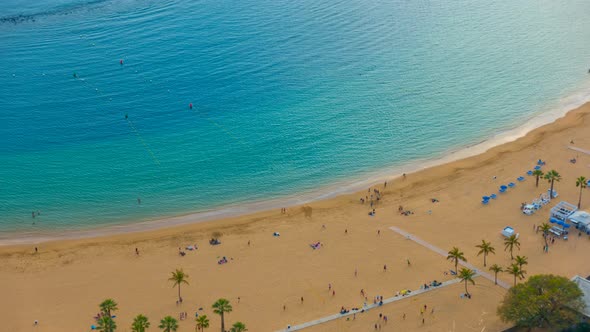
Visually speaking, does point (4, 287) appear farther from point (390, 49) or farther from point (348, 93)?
point (390, 49)

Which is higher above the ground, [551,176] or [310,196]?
[551,176]

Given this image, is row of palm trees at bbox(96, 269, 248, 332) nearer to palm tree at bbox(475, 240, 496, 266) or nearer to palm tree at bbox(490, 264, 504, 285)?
palm tree at bbox(490, 264, 504, 285)

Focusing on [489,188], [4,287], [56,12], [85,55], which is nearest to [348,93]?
[489,188]

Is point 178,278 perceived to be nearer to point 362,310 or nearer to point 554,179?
point 362,310

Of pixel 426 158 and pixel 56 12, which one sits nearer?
pixel 426 158

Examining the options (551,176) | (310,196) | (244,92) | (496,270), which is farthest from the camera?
(244,92)

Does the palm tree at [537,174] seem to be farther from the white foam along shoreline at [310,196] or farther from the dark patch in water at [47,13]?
the dark patch in water at [47,13]

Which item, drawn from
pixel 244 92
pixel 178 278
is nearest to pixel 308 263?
pixel 178 278
